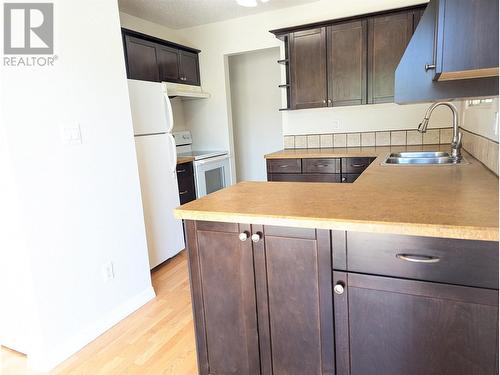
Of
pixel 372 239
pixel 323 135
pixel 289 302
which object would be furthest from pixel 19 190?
pixel 323 135

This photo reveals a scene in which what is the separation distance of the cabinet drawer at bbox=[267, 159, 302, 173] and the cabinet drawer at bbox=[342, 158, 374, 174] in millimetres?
431

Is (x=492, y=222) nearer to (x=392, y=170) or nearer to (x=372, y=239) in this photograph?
(x=372, y=239)

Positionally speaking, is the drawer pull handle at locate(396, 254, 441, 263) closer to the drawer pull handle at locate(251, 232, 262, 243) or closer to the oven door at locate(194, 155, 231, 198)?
the drawer pull handle at locate(251, 232, 262, 243)

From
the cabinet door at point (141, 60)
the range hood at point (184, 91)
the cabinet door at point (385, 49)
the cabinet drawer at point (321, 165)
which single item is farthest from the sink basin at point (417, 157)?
the cabinet door at point (141, 60)

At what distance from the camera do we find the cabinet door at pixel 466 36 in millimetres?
1109

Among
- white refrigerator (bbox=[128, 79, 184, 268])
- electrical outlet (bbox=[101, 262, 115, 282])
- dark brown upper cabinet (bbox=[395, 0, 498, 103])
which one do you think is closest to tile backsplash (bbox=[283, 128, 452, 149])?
white refrigerator (bbox=[128, 79, 184, 268])

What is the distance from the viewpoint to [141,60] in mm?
3365

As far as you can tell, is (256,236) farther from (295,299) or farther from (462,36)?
(462,36)

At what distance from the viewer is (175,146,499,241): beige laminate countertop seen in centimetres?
100

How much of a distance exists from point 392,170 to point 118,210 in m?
1.73

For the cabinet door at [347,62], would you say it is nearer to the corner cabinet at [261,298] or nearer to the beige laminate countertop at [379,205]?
the beige laminate countertop at [379,205]

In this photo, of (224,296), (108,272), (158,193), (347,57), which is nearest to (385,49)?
(347,57)

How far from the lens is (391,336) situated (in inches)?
44.5

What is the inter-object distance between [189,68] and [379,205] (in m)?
3.47
